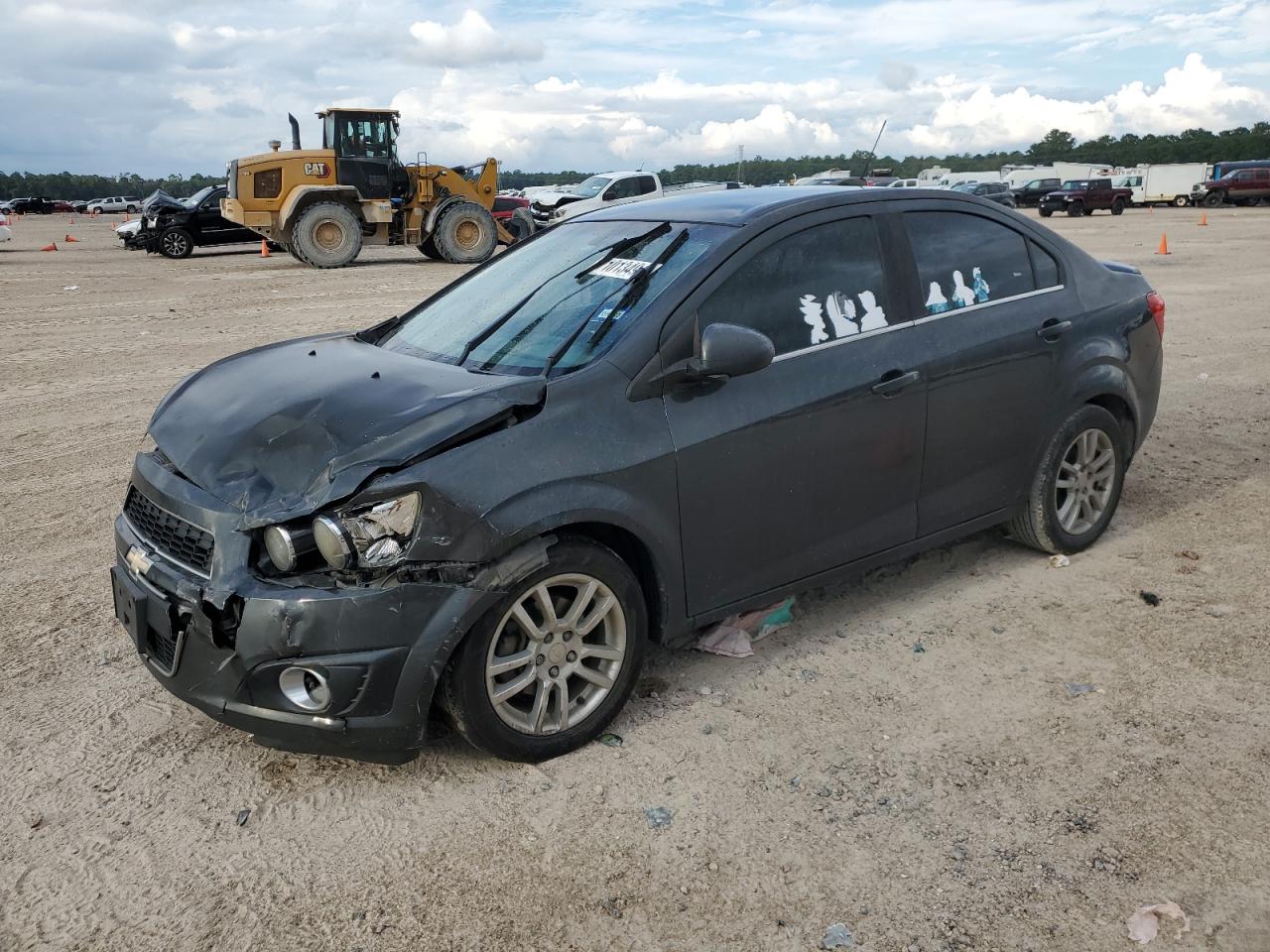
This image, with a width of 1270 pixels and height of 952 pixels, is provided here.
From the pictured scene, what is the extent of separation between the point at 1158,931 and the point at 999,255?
2.91 meters

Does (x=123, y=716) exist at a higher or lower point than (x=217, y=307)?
lower

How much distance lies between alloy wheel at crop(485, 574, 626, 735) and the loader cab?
19.6 m

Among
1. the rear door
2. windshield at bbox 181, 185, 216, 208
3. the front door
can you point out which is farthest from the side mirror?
windshield at bbox 181, 185, 216, 208

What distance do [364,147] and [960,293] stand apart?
62.9 ft

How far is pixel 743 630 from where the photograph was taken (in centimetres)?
432

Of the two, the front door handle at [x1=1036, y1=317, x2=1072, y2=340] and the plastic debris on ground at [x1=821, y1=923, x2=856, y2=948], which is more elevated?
the front door handle at [x1=1036, y1=317, x2=1072, y2=340]

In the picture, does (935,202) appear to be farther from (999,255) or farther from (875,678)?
(875,678)

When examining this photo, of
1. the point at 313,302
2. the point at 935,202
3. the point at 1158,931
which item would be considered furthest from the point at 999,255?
the point at 313,302

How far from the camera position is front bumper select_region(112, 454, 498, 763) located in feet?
9.78

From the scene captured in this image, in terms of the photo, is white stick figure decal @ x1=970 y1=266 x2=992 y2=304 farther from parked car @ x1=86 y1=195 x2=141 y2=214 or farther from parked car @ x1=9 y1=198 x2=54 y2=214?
parked car @ x1=9 y1=198 x2=54 y2=214

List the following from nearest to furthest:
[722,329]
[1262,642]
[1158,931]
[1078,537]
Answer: [1158,931] < [722,329] < [1262,642] < [1078,537]

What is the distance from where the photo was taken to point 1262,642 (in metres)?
4.10

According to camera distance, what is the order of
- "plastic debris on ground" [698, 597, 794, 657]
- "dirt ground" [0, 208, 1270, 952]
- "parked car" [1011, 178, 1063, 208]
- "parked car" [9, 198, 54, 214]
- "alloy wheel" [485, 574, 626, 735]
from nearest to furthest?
"dirt ground" [0, 208, 1270, 952]
"alloy wheel" [485, 574, 626, 735]
"plastic debris on ground" [698, 597, 794, 657]
"parked car" [1011, 178, 1063, 208]
"parked car" [9, 198, 54, 214]

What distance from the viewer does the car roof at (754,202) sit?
4027 millimetres
